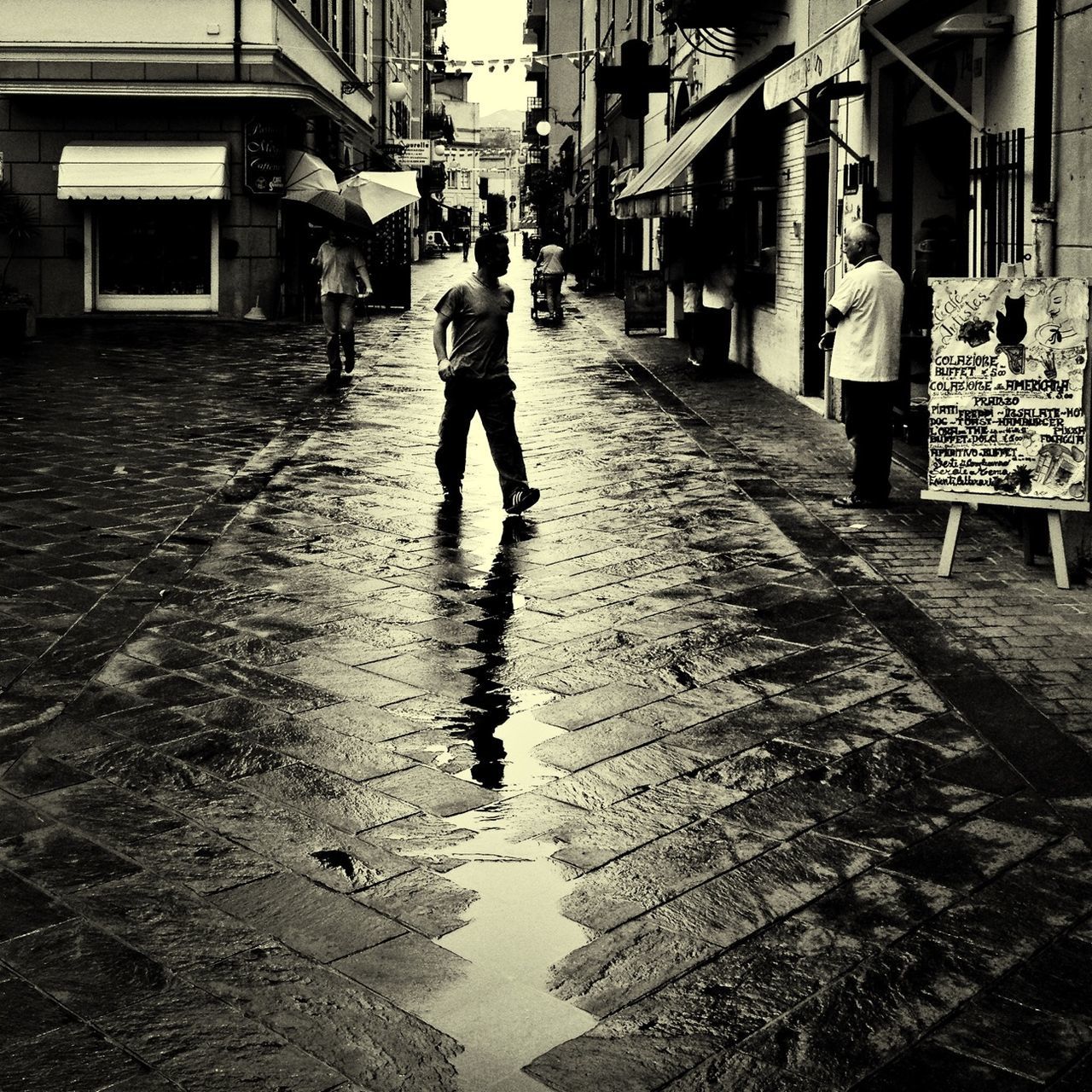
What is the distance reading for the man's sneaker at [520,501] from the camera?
341 inches

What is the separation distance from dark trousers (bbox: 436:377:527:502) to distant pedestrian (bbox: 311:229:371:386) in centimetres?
662

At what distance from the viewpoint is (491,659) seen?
6.02 m

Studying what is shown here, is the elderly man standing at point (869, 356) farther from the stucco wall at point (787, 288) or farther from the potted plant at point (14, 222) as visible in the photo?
the potted plant at point (14, 222)

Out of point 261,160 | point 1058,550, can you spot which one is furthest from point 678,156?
point 1058,550

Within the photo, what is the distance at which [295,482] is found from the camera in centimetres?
998

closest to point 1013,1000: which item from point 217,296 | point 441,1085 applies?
point 441,1085

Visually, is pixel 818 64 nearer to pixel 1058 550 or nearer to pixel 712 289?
pixel 1058 550

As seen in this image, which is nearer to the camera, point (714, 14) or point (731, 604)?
point (731, 604)

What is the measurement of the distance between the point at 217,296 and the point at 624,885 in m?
23.0

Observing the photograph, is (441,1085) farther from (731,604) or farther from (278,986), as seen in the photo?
Result: (731,604)

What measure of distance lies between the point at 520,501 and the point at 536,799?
4.23 meters

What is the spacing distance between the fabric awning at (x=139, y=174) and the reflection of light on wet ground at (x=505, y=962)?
22.0 metres

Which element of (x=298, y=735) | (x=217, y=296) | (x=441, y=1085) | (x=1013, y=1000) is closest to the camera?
(x=441, y=1085)

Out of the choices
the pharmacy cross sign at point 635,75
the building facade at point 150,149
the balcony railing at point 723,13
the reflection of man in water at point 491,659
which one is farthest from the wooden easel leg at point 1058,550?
the building facade at point 150,149
